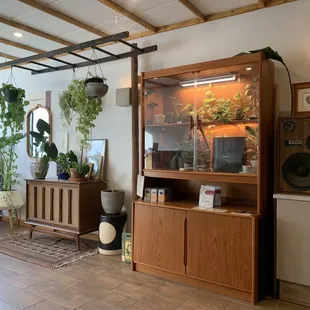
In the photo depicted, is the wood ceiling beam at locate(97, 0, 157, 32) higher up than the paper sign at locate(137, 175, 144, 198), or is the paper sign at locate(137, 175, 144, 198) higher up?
the wood ceiling beam at locate(97, 0, 157, 32)

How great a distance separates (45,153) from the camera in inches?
182

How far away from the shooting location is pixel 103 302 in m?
2.59

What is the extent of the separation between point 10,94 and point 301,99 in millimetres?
3848

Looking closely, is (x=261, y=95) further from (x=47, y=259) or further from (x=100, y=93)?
(x=47, y=259)

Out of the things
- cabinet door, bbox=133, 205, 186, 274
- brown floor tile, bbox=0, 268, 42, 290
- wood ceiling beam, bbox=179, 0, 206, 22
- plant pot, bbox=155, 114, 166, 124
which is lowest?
brown floor tile, bbox=0, 268, 42, 290

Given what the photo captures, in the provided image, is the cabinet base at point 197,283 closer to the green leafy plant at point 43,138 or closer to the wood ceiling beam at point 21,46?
the green leafy plant at point 43,138

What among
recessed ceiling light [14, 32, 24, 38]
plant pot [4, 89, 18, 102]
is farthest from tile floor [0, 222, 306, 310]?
recessed ceiling light [14, 32, 24, 38]

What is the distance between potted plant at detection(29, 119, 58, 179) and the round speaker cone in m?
3.02

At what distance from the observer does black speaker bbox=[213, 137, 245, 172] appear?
2.84 meters

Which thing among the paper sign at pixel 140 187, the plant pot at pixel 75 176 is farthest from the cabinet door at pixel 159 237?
the plant pot at pixel 75 176

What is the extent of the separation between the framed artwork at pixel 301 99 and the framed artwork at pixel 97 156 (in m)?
2.50

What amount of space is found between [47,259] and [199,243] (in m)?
1.86

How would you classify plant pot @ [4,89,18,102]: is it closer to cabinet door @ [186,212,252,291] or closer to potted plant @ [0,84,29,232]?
potted plant @ [0,84,29,232]

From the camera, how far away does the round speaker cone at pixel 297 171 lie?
257 cm
